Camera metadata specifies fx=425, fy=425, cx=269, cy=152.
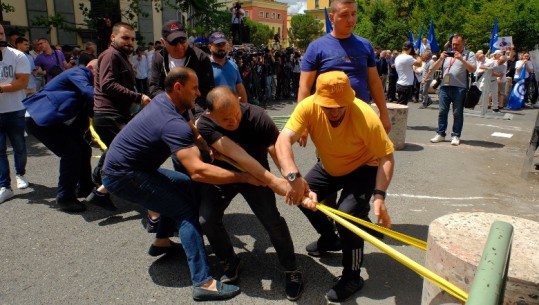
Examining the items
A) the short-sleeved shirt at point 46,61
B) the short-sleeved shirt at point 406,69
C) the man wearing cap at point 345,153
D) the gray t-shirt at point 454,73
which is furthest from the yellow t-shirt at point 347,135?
the short-sleeved shirt at point 46,61

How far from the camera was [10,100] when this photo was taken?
497cm

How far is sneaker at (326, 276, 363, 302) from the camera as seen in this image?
306 cm

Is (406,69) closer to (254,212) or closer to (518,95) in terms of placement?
(518,95)

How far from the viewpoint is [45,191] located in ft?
17.3

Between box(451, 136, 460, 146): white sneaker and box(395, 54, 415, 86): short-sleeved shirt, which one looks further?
box(395, 54, 415, 86): short-sleeved shirt

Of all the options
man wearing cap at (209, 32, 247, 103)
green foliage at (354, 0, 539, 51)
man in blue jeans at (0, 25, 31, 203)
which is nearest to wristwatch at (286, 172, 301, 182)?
man wearing cap at (209, 32, 247, 103)

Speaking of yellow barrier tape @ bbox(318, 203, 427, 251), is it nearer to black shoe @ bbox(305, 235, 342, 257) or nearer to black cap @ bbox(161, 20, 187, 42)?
black shoe @ bbox(305, 235, 342, 257)

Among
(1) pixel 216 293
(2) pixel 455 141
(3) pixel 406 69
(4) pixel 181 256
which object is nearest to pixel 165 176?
(4) pixel 181 256

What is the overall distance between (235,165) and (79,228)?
2.11 meters

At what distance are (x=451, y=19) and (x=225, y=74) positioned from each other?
2529 cm

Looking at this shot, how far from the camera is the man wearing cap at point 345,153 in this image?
113 inches

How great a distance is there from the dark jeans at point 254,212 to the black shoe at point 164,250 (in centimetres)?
60

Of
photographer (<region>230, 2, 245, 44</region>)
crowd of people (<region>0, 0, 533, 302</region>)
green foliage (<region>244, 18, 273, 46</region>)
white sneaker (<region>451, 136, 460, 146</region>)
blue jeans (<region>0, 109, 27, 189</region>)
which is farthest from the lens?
green foliage (<region>244, 18, 273, 46</region>)

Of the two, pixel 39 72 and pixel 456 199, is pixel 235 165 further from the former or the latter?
pixel 39 72
